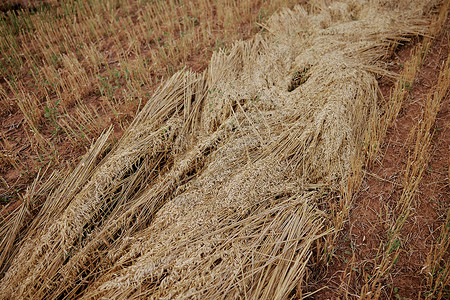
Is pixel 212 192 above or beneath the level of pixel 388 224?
above

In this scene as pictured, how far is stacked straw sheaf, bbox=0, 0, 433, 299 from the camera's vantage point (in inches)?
51.3

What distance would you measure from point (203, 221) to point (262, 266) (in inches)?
15.9

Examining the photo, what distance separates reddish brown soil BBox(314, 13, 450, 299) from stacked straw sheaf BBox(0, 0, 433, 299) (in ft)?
0.57

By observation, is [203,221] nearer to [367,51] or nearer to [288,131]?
[288,131]

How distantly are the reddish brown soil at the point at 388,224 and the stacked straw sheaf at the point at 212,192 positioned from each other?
0.17 meters

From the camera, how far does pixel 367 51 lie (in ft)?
8.77

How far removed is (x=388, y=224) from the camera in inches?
60.9

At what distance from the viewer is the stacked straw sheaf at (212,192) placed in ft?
4.27

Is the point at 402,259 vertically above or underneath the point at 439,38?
underneath

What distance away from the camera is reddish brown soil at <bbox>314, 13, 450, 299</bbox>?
1.38 metres

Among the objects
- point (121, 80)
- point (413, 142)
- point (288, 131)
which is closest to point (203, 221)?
point (288, 131)

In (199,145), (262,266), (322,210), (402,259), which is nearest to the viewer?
(262,266)

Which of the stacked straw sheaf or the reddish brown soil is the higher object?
the stacked straw sheaf

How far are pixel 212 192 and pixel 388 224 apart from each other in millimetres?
1113
